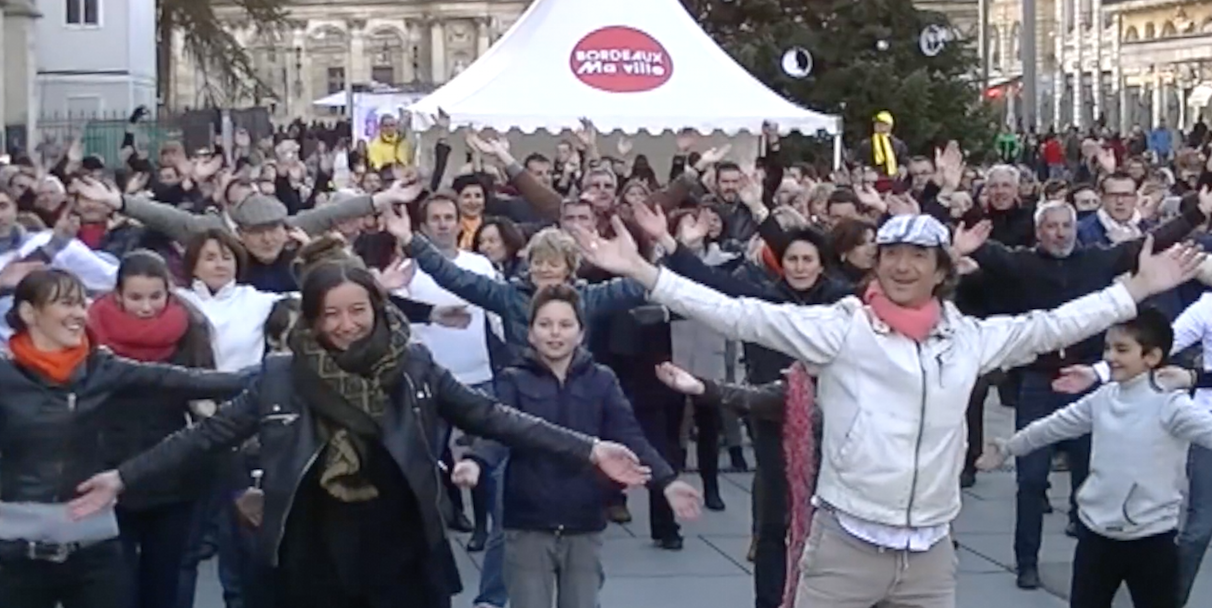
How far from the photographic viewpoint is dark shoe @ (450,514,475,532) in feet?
36.6

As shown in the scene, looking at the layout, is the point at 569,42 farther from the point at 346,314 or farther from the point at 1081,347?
the point at 346,314

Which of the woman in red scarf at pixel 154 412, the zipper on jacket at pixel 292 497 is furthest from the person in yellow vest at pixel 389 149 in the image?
the zipper on jacket at pixel 292 497

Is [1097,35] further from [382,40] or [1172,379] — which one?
[1172,379]

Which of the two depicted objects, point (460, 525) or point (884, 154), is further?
point (884, 154)

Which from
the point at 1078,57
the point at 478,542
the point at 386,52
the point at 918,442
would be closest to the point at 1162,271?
the point at 918,442

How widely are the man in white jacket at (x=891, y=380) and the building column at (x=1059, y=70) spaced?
52.0 m

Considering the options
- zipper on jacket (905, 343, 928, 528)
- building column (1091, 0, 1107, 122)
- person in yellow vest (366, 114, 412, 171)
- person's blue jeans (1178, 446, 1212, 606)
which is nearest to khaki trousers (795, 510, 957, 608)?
zipper on jacket (905, 343, 928, 528)

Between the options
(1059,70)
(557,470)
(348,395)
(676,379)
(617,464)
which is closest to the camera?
(348,395)

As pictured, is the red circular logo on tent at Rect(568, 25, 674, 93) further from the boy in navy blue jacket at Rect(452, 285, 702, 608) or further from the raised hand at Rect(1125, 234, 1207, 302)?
the raised hand at Rect(1125, 234, 1207, 302)

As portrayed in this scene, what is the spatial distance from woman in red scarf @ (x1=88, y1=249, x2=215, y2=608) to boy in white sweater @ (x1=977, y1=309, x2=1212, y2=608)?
2906 millimetres

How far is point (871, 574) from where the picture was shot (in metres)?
6.02

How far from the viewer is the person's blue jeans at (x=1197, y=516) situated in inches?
344

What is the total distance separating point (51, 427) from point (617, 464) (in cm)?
175

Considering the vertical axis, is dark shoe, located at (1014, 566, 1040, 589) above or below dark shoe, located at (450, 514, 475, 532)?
below
